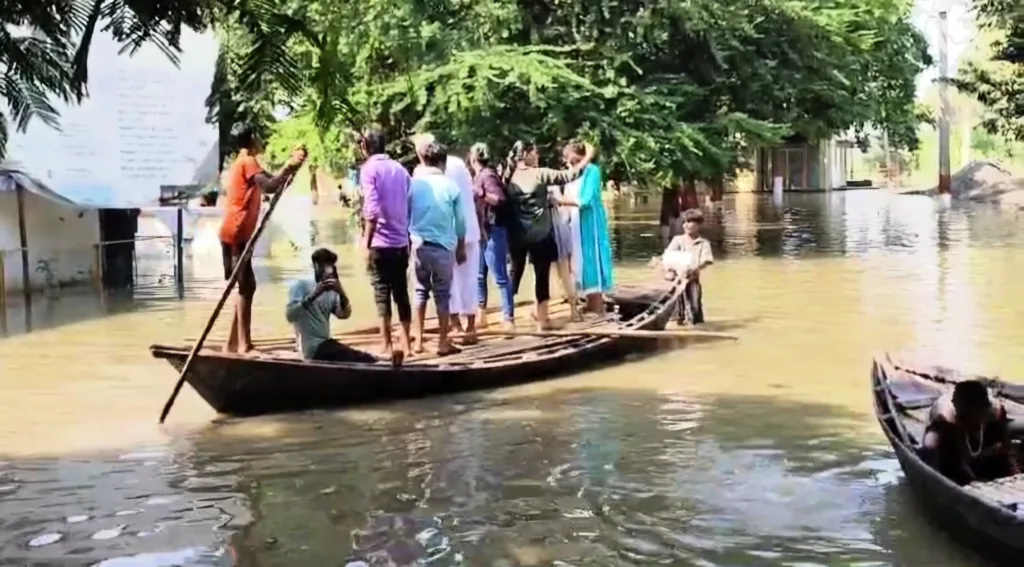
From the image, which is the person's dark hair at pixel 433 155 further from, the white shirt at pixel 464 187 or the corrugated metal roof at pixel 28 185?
the corrugated metal roof at pixel 28 185

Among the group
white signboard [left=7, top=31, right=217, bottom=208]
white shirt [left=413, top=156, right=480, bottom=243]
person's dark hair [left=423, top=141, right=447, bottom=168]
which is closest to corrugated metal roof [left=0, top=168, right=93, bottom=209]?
white signboard [left=7, top=31, right=217, bottom=208]

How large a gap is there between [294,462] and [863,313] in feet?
32.0

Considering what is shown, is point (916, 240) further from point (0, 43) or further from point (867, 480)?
point (0, 43)

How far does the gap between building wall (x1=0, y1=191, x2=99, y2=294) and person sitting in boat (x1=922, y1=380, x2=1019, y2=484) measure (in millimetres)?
14311

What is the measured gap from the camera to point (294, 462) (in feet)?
28.1

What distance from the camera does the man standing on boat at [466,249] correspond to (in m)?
11.1

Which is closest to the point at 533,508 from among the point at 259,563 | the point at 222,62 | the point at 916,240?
the point at 259,563

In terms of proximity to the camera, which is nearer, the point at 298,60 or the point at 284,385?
the point at 298,60

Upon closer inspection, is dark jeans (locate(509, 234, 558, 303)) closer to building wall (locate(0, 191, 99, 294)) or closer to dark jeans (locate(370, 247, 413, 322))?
dark jeans (locate(370, 247, 413, 322))

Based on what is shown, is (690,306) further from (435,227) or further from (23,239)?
(23,239)

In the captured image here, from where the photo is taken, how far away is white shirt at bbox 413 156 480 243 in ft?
36.2

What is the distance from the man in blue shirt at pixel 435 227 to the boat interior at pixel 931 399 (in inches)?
144

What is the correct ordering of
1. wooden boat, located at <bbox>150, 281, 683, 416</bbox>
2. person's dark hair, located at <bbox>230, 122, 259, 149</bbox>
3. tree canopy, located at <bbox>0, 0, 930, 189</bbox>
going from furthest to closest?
tree canopy, located at <bbox>0, 0, 930, 189</bbox>, wooden boat, located at <bbox>150, 281, 683, 416</bbox>, person's dark hair, located at <bbox>230, 122, 259, 149</bbox>

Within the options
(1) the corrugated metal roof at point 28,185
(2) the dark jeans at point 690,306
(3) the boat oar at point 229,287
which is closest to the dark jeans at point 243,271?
(3) the boat oar at point 229,287
